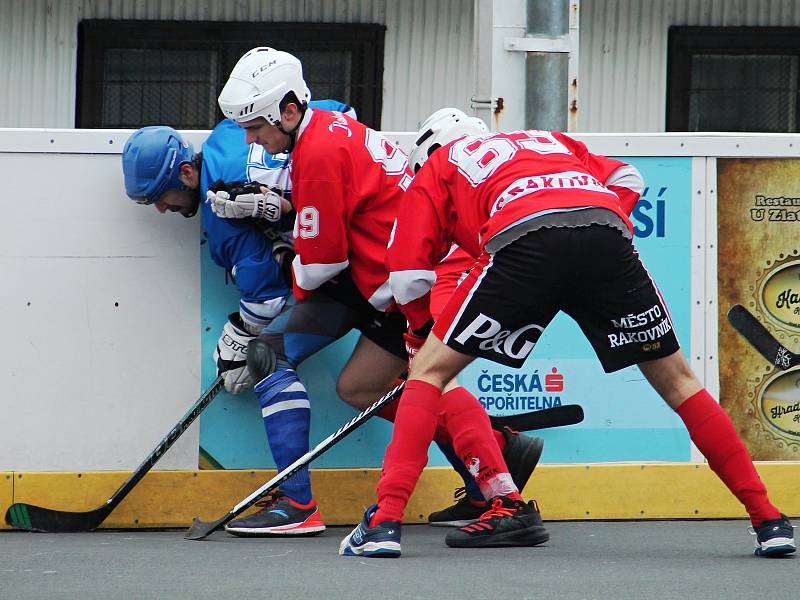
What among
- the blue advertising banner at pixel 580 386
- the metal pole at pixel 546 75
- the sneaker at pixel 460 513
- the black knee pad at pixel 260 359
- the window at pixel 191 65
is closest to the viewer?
the black knee pad at pixel 260 359

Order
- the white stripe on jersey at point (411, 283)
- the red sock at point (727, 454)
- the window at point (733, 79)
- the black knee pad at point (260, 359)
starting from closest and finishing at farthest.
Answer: the red sock at point (727, 454)
the white stripe on jersey at point (411, 283)
the black knee pad at point (260, 359)
the window at point (733, 79)

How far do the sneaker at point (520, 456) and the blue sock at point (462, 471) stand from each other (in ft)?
0.46

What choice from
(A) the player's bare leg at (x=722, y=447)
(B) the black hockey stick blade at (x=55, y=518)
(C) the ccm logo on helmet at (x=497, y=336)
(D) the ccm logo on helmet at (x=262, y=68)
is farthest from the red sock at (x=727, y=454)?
(B) the black hockey stick blade at (x=55, y=518)

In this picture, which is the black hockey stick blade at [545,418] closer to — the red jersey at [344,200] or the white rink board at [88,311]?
the red jersey at [344,200]

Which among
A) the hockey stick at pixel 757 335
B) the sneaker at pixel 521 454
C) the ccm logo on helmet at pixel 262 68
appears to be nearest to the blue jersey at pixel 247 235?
the ccm logo on helmet at pixel 262 68

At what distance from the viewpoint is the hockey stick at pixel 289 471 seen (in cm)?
457

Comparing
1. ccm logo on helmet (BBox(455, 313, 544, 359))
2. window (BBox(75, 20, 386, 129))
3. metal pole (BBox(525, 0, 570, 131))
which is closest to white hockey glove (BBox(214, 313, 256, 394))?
ccm logo on helmet (BBox(455, 313, 544, 359))

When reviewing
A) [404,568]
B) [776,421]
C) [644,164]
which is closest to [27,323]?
[404,568]

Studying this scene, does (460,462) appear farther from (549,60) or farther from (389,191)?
(549,60)

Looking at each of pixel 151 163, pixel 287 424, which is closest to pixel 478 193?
pixel 287 424

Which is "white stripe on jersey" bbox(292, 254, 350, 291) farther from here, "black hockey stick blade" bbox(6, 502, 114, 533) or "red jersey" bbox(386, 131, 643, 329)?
"black hockey stick blade" bbox(6, 502, 114, 533)

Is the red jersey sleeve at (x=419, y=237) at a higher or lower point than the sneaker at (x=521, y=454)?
higher

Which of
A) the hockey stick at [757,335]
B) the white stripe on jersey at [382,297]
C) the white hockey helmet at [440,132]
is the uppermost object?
the white hockey helmet at [440,132]

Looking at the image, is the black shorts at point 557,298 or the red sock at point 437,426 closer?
the black shorts at point 557,298
